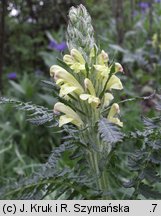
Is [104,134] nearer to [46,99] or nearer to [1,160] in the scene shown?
[1,160]

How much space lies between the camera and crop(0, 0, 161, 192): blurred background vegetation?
3543 mm

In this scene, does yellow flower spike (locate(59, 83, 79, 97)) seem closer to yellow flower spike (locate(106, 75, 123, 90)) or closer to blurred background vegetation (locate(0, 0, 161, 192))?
yellow flower spike (locate(106, 75, 123, 90))

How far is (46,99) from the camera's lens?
3898 mm

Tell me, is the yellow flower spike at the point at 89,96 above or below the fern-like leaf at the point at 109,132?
above

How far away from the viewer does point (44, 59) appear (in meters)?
4.51

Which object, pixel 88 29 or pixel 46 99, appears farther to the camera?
pixel 46 99

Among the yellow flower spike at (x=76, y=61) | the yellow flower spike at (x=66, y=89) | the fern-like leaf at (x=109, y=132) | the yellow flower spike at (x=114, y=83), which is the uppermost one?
the yellow flower spike at (x=76, y=61)

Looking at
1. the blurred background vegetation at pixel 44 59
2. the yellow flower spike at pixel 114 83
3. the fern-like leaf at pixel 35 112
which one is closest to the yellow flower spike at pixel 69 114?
the fern-like leaf at pixel 35 112

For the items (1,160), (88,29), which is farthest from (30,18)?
(88,29)

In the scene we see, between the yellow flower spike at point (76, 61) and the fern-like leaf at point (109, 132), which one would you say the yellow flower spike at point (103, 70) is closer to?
the yellow flower spike at point (76, 61)

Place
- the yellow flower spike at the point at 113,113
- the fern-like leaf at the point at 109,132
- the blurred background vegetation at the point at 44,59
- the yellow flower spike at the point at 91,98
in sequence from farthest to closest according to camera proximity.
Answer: the blurred background vegetation at the point at 44,59 < the yellow flower spike at the point at 113,113 < the yellow flower spike at the point at 91,98 < the fern-like leaf at the point at 109,132

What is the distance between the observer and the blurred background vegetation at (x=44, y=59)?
3543 mm

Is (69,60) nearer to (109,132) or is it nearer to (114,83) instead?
(114,83)

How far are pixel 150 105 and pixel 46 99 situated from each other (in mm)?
922
